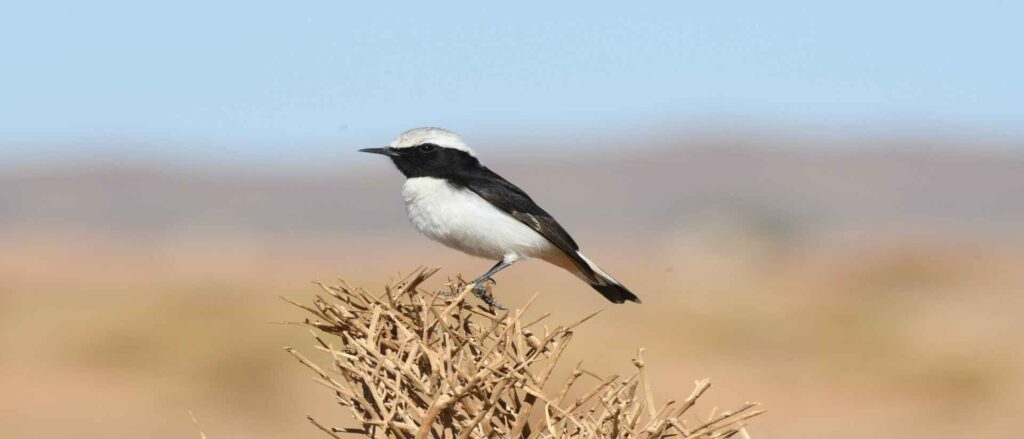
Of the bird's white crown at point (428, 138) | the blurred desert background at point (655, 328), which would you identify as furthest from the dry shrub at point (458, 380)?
the blurred desert background at point (655, 328)

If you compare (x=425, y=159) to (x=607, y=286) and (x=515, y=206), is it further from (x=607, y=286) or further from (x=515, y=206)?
(x=607, y=286)

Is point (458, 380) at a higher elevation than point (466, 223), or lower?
lower

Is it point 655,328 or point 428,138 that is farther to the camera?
point 655,328

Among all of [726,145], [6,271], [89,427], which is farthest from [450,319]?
[726,145]

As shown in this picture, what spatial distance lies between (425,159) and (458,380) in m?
3.73

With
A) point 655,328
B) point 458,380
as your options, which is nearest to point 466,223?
point 458,380

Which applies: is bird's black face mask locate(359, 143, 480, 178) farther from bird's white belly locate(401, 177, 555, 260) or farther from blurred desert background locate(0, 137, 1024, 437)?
blurred desert background locate(0, 137, 1024, 437)

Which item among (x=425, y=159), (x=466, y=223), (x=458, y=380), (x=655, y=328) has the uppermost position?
(x=655, y=328)

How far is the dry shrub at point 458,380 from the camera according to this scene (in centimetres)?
311

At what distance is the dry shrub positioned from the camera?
3111mm

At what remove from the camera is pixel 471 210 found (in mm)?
6695

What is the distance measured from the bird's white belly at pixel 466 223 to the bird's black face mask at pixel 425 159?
0.06 metres

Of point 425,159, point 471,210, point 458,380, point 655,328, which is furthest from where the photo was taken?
point 655,328

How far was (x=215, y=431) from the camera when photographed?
16812 millimetres
